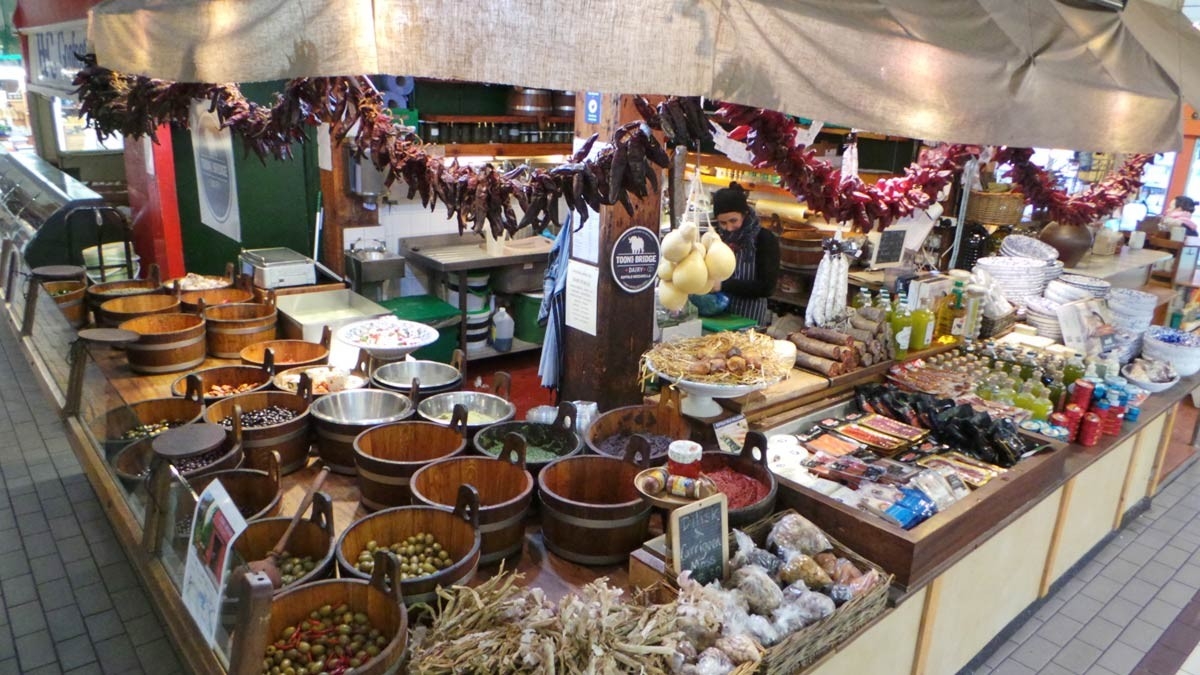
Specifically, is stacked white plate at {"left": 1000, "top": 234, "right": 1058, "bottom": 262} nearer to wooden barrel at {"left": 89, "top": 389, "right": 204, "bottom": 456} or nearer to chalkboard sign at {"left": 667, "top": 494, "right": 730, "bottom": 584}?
chalkboard sign at {"left": 667, "top": 494, "right": 730, "bottom": 584}

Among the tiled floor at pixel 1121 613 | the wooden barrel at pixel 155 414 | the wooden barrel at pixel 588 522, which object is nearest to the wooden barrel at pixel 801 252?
the tiled floor at pixel 1121 613

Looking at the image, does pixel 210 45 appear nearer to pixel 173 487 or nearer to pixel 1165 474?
pixel 173 487

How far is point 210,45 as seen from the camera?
5.17ft

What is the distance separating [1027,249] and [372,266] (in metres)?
4.95

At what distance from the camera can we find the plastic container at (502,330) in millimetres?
7004

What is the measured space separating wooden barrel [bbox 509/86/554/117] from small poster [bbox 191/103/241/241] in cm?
313

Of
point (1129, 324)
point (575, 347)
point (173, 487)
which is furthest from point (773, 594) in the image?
point (1129, 324)

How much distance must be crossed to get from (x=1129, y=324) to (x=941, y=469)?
311cm

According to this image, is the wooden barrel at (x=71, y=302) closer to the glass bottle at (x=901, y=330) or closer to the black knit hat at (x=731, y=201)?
the black knit hat at (x=731, y=201)

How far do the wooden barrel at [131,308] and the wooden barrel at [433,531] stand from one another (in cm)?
261

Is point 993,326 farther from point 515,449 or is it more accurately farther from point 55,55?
point 55,55

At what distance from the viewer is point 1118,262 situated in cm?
613

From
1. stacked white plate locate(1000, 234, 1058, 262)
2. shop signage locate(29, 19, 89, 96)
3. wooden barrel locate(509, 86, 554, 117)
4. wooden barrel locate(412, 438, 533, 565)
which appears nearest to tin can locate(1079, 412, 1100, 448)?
stacked white plate locate(1000, 234, 1058, 262)

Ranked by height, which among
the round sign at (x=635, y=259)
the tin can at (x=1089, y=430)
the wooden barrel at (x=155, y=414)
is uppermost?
the round sign at (x=635, y=259)
